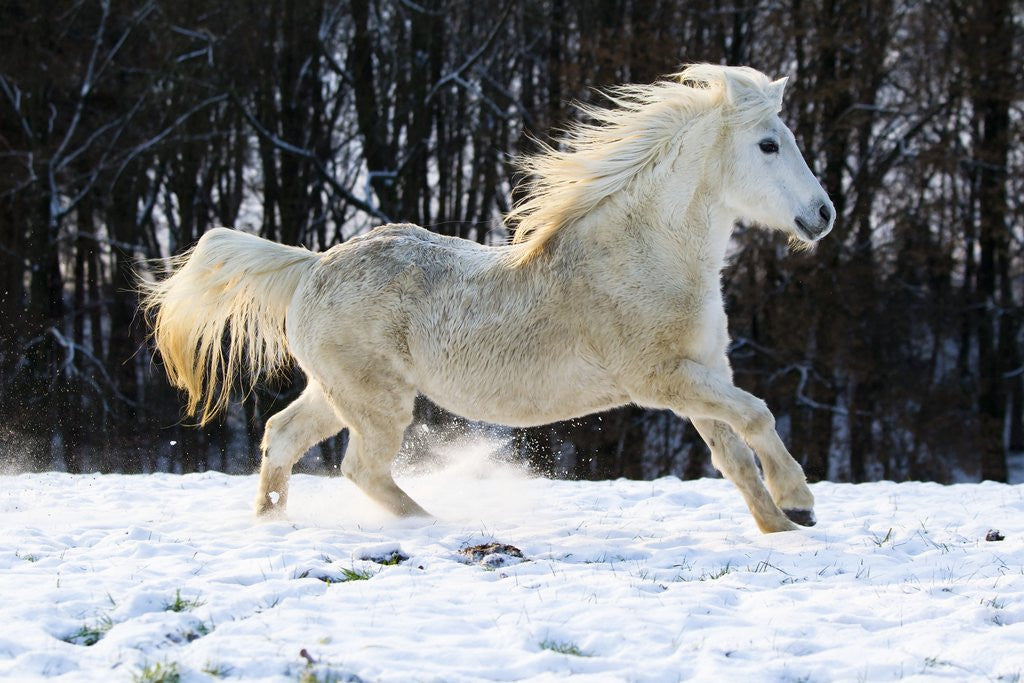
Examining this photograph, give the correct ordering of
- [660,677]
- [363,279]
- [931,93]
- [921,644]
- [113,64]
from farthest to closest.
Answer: [113,64] < [931,93] < [363,279] < [921,644] < [660,677]

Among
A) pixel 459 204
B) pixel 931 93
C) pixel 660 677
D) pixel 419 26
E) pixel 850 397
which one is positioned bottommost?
pixel 660 677

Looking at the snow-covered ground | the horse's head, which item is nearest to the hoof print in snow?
the snow-covered ground

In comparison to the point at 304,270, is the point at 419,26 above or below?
above

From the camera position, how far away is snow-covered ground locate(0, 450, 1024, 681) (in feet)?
10.1

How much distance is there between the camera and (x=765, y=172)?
538 centimetres

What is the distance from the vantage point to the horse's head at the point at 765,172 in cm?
529

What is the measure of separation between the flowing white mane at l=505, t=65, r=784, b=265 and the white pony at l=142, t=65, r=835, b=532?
0.4 inches

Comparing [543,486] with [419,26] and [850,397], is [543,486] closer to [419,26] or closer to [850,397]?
[850,397]

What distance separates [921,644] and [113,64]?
18.0 m

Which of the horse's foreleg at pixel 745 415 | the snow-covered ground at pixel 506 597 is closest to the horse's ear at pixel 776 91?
the horse's foreleg at pixel 745 415

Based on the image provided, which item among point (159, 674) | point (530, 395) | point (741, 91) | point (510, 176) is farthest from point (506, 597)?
point (510, 176)

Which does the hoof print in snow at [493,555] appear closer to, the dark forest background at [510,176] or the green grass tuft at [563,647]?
the green grass tuft at [563,647]

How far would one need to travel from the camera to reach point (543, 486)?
8078 millimetres

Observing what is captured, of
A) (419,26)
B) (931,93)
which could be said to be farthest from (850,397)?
(419,26)
